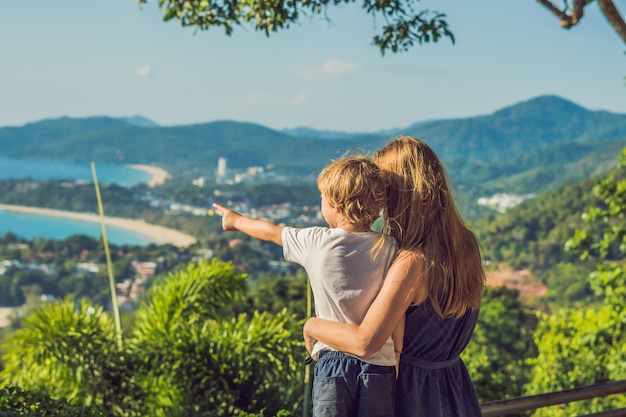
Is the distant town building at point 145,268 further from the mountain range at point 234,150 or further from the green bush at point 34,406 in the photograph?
the green bush at point 34,406

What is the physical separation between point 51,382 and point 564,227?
124 ft

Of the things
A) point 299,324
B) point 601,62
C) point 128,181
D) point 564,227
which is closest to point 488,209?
point 564,227

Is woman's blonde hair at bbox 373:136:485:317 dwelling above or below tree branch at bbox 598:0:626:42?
below

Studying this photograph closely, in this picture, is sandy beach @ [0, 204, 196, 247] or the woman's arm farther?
sandy beach @ [0, 204, 196, 247]

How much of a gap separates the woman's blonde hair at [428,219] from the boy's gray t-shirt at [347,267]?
50 mm

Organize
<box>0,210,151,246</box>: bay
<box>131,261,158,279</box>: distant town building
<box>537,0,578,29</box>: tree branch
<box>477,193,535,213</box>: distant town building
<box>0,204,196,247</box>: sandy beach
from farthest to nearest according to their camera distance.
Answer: <box>477,193,535,213</box>: distant town building → <box>0,210,151,246</box>: bay → <box>0,204,196,247</box>: sandy beach → <box>131,261,158,279</box>: distant town building → <box>537,0,578,29</box>: tree branch

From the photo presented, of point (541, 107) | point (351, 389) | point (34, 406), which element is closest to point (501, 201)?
point (541, 107)

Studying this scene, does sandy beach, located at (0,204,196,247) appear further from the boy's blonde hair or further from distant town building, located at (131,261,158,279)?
the boy's blonde hair

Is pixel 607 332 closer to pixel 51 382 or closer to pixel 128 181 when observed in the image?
pixel 51 382

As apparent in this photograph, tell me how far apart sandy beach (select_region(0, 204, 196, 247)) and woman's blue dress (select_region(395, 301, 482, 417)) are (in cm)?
4022

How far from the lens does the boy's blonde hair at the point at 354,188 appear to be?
1254 mm

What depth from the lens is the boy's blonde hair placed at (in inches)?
49.4

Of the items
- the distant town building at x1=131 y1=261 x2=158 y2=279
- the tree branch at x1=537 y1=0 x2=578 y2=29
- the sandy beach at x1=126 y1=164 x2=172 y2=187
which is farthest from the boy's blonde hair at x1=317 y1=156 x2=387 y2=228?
the sandy beach at x1=126 y1=164 x2=172 y2=187

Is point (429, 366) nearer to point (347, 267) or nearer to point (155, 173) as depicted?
point (347, 267)
